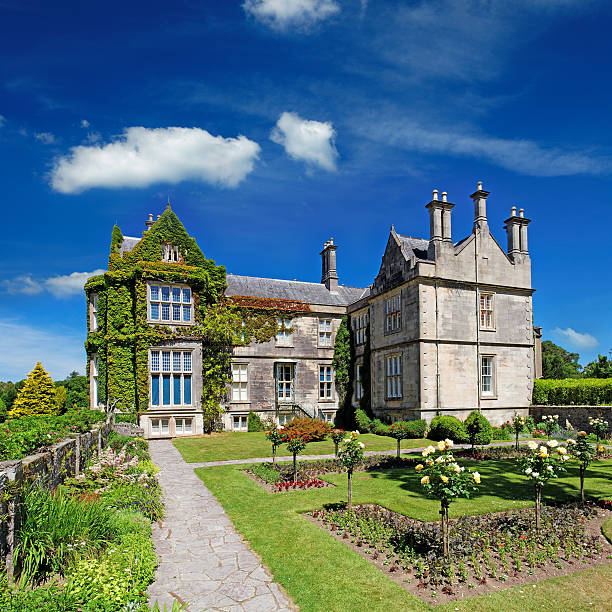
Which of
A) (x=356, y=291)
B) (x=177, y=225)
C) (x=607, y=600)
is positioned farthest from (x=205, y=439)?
(x=607, y=600)

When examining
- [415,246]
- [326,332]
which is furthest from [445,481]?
[326,332]

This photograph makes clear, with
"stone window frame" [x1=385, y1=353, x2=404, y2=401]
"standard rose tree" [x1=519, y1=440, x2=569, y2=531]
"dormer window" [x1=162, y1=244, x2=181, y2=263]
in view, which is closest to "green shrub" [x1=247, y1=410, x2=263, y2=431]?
"stone window frame" [x1=385, y1=353, x2=404, y2=401]

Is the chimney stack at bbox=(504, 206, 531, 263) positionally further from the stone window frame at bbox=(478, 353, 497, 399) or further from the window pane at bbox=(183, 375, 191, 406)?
the window pane at bbox=(183, 375, 191, 406)

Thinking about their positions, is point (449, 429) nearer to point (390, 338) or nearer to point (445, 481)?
point (390, 338)

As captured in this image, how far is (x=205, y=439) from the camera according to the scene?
26.2 m

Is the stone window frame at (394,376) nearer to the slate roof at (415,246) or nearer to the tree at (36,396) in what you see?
the slate roof at (415,246)

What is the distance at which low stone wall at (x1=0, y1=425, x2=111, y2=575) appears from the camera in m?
6.16

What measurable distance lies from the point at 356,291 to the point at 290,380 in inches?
391

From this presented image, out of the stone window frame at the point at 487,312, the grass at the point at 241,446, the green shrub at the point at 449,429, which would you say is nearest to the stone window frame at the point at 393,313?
the stone window frame at the point at 487,312

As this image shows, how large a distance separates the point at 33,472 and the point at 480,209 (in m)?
25.3

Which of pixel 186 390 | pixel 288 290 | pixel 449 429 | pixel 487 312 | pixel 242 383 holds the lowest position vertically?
pixel 449 429

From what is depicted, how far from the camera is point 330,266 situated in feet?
124

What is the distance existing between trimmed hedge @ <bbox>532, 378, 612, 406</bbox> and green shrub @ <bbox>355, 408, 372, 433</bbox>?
9711mm

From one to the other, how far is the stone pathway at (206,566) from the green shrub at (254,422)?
18862 mm
